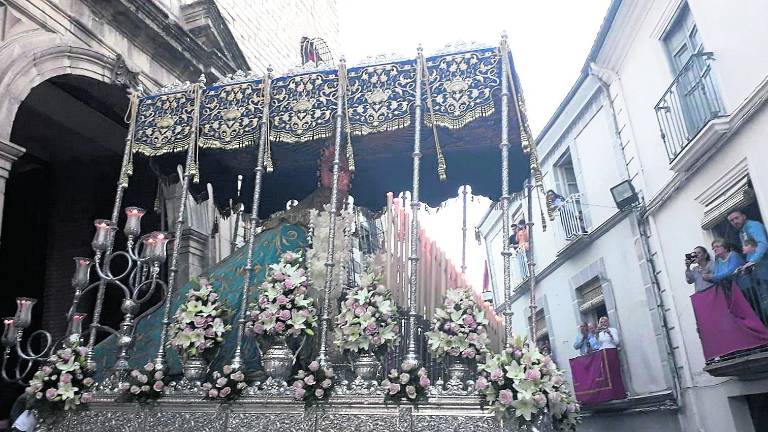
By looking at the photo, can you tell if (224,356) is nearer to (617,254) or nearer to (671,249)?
(671,249)

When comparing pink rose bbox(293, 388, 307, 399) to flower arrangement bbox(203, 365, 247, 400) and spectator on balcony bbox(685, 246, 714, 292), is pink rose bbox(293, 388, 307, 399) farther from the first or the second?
spectator on balcony bbox(685, 246, 714, 292)

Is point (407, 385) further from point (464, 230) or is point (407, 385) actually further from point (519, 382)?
point (464, 230)

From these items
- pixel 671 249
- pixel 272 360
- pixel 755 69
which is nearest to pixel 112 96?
pixel 272 360

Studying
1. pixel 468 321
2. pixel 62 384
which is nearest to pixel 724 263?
pixel 468 321

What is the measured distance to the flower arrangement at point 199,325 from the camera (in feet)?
13.2

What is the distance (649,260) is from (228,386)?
6.37 m

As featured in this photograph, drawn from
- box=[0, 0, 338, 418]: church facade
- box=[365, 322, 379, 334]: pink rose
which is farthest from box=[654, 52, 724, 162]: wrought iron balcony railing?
box=[0, 0, 338, 418]: church facade

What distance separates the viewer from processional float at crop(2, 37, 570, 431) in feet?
12.1

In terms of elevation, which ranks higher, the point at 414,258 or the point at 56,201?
the point at 56,201

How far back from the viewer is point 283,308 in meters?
4.00

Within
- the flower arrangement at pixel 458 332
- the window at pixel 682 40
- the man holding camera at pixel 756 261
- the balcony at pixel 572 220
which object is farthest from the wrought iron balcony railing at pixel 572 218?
the flower arrangement at pixel 458 332

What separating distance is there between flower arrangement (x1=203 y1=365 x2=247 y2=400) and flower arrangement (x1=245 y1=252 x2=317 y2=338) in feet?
0.93

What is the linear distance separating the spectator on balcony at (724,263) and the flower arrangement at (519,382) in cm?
328

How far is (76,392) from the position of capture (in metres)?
4.15
